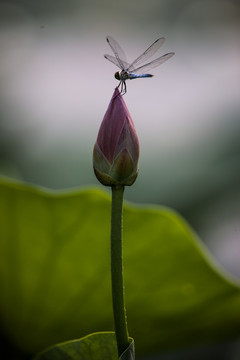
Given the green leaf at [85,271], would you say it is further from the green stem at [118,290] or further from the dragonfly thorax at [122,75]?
the green stem at [118,290]

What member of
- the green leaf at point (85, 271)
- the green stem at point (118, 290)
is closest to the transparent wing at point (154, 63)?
the green leaf at point (85, 271)

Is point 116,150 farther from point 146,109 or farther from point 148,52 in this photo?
point 146,109

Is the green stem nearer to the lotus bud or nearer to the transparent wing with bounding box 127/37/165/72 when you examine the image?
the lotus bud

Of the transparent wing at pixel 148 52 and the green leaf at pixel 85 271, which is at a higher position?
the transparent wing at pixel 148 52

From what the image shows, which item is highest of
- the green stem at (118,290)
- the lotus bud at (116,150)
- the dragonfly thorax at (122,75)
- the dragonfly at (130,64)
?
the dragonfly at (130,64)

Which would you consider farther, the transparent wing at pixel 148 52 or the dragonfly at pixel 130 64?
the transparent wing at pixel 148 52

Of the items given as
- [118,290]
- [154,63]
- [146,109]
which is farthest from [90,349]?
[146,109]

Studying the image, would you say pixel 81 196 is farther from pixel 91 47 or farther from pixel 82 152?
pixel 91 47

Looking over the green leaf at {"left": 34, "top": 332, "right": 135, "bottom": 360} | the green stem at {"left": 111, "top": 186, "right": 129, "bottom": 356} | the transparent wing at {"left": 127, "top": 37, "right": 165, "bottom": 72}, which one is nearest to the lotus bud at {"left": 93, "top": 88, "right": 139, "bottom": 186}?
the green stem at {"left": 111, "top": 186, "right": 129, "bottom": 356}
